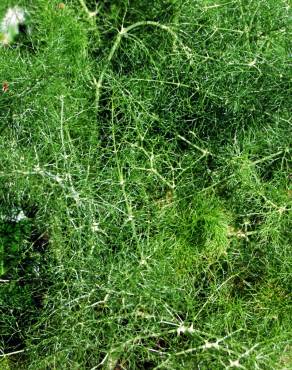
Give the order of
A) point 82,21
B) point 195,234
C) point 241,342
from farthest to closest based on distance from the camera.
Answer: point 82,21 → point 195,234 → point 241,342

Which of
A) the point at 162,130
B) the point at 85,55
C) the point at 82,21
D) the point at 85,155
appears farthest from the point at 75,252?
the point at 82,21

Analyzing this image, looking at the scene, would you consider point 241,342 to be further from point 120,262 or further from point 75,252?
point 75,252

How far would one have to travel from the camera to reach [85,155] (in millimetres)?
2283

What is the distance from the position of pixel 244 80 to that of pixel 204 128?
0.22m

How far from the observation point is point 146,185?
226cm

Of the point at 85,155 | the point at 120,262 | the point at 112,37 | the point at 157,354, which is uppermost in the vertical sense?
the point at 112,37

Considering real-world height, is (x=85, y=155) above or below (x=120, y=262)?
above

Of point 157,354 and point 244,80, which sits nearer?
point 157,354

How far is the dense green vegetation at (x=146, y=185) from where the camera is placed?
6.72ft

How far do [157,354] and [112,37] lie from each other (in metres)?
1.17

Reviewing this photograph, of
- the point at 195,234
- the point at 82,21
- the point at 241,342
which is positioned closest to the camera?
the point at 241,342

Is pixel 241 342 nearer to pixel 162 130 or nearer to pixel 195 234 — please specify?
pixel 195 234

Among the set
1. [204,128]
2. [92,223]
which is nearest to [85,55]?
[204,128]

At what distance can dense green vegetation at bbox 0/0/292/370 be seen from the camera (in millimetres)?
2049
